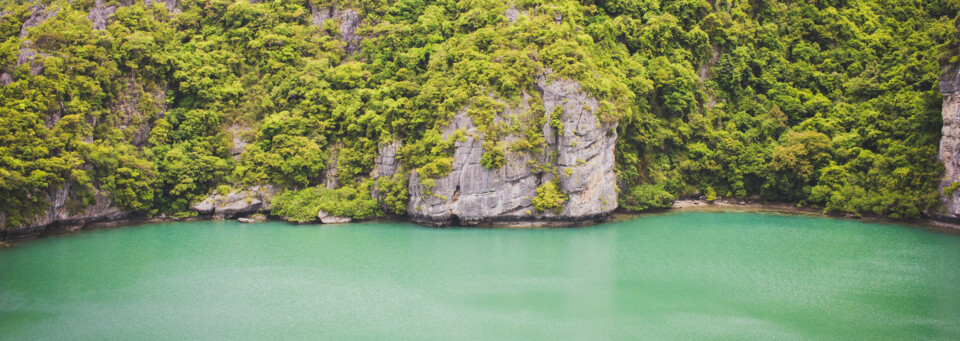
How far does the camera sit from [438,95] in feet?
109

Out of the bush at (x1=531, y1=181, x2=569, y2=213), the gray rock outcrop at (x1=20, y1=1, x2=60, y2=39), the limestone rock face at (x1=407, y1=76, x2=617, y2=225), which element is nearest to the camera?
the bush at (x1=531, y1=181, x2=569, y2=213)

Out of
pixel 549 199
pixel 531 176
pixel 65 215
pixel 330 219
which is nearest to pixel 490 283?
pixel 549 199

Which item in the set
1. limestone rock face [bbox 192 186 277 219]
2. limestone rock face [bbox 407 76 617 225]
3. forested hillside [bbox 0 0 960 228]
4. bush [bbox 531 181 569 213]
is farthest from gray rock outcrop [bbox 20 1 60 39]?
bush [bbox 531 181 569 213]

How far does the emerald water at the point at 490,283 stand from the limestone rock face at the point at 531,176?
133 cm

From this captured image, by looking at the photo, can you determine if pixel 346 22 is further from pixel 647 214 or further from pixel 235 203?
pixel 647 214

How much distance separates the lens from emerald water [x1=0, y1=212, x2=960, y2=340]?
17797mm

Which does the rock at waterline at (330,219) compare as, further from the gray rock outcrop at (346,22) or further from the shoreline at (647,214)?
the gray rock outcrop at (346,22)

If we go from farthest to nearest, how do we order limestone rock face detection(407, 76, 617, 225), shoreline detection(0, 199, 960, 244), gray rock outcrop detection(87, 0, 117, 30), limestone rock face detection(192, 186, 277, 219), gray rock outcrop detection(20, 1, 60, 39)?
gray rock outcrop detection(87, 0, 117, 30), gray rock outcrop detection(20, 1, 60, 39), limestone rock face detection(192, 186, 277, 219), limestone rock face detection(407, 76, 617, 225), shoreline detection(0, 199, 960, 244)

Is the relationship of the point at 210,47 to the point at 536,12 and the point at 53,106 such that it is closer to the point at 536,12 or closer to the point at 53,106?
the point at 53,106

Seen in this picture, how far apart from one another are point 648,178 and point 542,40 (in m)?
11.0

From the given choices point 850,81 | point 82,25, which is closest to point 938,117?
point 850,81

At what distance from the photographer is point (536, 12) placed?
34.7 metres

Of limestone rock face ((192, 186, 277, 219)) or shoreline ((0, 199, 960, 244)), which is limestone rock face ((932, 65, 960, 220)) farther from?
limestone rock face ((192, 186, 277, 219))

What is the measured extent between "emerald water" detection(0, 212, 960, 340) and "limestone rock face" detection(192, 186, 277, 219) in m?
2.79
